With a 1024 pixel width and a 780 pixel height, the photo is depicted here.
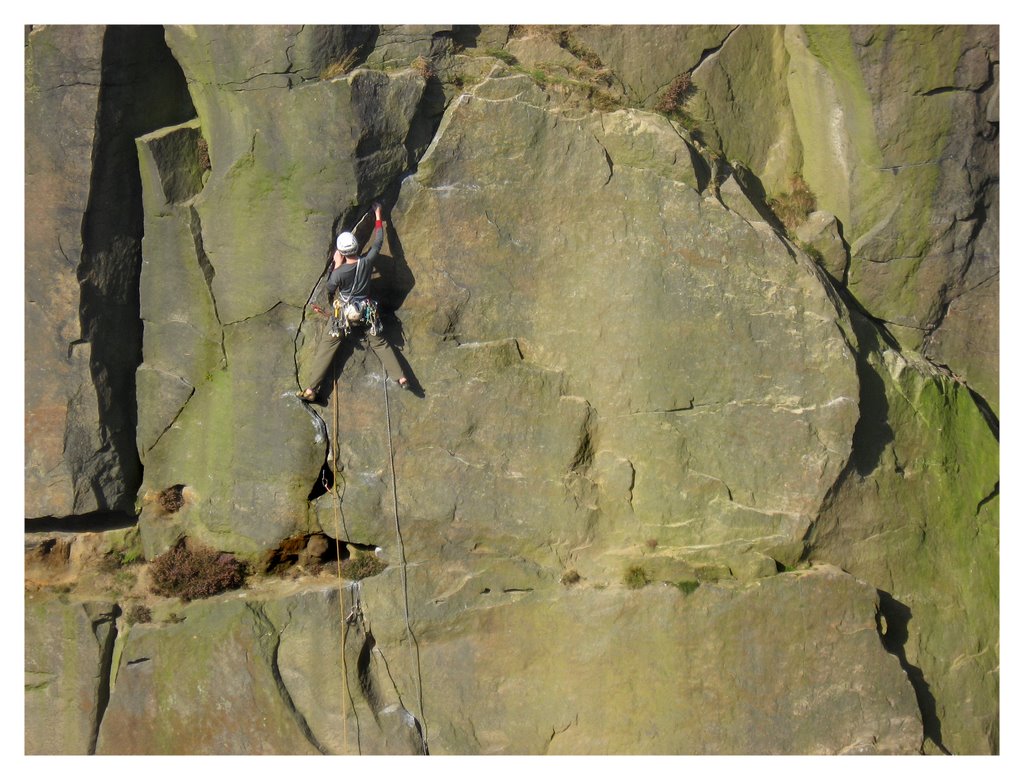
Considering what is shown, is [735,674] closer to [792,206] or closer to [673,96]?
[792,206]

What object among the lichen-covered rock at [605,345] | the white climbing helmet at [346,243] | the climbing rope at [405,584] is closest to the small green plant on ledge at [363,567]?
the climbing rope at [405,584]

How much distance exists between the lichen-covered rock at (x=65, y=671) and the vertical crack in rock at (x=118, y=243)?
139 centimetres

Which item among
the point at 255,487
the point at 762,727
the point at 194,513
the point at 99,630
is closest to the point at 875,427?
the point at 762,727

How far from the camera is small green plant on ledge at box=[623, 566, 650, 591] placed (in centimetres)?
1188

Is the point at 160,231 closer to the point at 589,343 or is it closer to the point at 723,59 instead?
the point at 589,343

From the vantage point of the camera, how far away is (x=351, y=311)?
37.3 feet

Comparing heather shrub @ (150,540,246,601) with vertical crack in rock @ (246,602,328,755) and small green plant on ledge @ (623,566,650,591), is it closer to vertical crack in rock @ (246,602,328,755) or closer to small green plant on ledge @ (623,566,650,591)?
vertical crack in rock @ (246,602,328,755)

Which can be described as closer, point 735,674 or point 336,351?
point 735,674

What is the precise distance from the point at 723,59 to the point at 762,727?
8017 mm

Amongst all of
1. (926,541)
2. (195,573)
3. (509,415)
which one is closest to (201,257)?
(195,573)

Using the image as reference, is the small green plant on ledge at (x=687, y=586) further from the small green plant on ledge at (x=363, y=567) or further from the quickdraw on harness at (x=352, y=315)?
the quickdraw on harness at (x=352, y=315)

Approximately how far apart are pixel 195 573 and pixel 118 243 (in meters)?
4.10

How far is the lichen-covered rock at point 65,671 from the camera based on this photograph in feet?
41.0

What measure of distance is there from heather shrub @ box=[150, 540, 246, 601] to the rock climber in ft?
7.57
